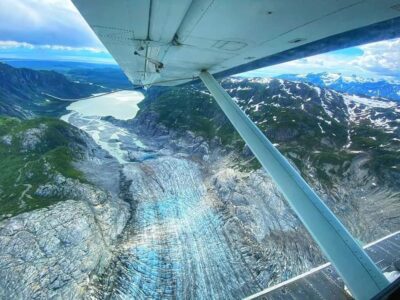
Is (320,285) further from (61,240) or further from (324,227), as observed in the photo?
(61,240)

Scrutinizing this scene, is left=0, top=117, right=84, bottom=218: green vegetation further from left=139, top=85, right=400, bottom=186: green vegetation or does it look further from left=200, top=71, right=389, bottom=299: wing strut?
left=200, top=71, right=389, bottom=299: wing strut

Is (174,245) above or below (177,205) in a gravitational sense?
below

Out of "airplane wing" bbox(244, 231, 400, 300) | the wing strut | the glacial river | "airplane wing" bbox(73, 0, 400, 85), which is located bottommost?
the glacial river

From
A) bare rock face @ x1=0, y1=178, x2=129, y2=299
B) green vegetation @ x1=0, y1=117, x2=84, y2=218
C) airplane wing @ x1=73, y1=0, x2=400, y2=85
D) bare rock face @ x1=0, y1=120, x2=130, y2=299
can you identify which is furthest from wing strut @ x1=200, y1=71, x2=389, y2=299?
green vegetation @ x1=0, y1=117, x2=84, y2=218

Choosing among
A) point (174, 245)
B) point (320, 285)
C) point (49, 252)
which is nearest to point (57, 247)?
point (49, 252)

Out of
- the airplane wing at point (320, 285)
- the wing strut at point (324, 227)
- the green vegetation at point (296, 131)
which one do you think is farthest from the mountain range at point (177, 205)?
the wing strut at point (324, 227)

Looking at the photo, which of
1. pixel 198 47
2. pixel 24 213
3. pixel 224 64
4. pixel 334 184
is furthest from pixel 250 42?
pixel 334 184
